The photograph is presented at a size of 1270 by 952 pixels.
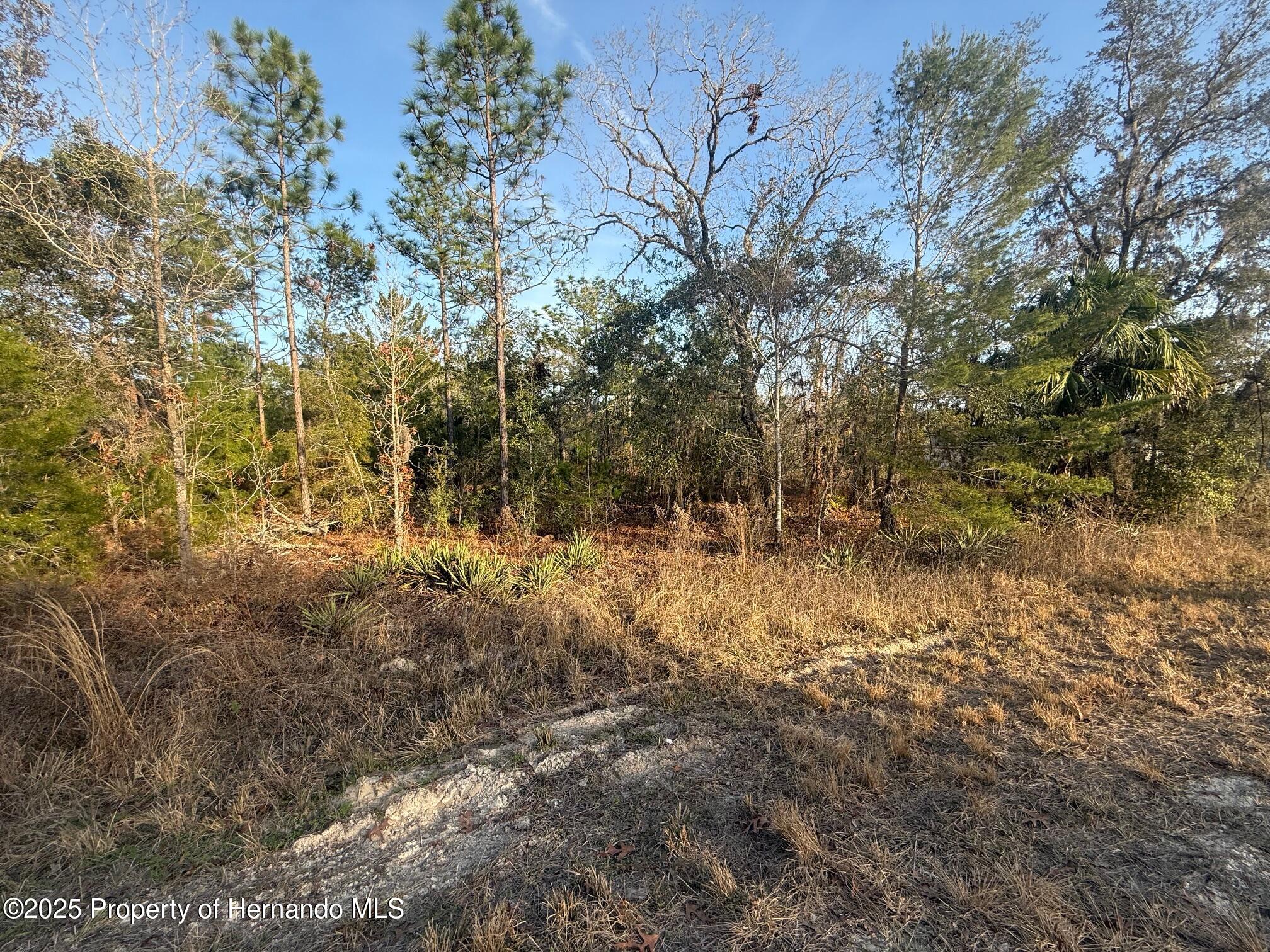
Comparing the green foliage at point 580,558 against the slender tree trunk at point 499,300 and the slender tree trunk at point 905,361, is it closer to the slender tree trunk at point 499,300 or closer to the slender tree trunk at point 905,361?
the slender tree trunk at point 499,300

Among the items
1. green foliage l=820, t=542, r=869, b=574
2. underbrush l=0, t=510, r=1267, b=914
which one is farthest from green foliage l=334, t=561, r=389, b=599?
green foliage l=820, t=542, r=869, b=574

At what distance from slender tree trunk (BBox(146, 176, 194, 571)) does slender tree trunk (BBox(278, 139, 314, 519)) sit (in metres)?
4.41

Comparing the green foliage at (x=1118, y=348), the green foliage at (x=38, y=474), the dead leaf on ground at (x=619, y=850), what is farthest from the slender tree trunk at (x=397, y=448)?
the green foliage at (x=1118, y=348)

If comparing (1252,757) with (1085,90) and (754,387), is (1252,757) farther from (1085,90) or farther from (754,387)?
(1085,90)

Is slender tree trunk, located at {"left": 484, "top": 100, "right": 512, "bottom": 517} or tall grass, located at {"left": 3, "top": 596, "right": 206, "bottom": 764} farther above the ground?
slender tree trunk, located at {"left": 484, "top": 100, "right": 512, "bottom": 517}

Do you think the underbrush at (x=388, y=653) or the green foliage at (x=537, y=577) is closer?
the underbrush at (x=388, y=653)

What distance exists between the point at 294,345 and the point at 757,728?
12394mm

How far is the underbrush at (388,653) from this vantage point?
96.7 inches

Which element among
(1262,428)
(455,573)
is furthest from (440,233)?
(1262,428)

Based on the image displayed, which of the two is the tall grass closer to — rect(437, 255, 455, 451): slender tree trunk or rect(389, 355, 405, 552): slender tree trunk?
rect(389, 355, 405, 552): slender tree trunk

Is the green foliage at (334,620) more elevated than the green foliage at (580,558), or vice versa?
the green foliage at (580,558)

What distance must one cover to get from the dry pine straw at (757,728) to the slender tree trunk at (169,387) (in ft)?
2.06

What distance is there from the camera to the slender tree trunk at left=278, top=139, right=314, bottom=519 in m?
10.3

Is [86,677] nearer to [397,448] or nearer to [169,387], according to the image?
[169,387]
